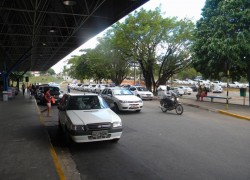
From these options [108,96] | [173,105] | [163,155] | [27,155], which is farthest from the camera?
[108,96]

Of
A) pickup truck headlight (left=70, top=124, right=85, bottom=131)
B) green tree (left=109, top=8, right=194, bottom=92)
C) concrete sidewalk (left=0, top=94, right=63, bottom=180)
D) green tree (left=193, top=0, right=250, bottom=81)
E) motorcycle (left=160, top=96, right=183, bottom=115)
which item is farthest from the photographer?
green tree (left=109, top=8, right=194, bottom=92)

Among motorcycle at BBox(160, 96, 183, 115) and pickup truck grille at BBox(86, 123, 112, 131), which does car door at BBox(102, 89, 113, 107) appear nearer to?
motorcycle at BBox(160, 96, 183, 115)

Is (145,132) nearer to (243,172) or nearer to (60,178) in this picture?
(243,172)

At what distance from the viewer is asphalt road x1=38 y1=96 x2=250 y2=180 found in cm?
564

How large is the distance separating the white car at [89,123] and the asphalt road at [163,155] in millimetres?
410

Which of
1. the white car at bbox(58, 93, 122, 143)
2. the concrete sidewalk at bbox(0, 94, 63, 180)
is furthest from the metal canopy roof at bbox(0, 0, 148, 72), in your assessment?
the concrete sidewalk at bbox(0, 94, 63, 180)

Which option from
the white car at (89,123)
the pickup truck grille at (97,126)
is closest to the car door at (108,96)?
the white car at (89,123)

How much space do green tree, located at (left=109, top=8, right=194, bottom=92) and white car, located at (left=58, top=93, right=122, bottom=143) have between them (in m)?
21.3

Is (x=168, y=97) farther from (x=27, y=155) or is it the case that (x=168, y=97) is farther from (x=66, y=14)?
(x=27, y=155)

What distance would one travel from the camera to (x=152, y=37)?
29.6 m

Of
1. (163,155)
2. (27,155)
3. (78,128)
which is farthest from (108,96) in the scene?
(27,155)

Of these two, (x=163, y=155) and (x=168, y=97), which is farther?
(x=168, y=97)

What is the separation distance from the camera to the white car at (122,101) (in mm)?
15273

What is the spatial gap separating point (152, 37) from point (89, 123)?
23684 mm
